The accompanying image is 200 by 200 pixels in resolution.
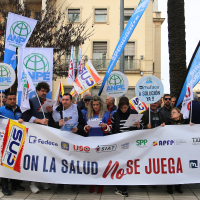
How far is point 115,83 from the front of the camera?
6.62 meters

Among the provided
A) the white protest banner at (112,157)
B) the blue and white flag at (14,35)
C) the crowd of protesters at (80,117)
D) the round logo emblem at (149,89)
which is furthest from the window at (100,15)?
the white protest banner at (112,157)

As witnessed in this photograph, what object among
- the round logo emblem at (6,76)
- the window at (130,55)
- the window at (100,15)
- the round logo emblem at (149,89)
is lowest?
the round logo emblem at (149,89)

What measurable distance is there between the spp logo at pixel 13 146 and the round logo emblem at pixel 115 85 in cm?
238

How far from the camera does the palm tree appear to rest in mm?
8523

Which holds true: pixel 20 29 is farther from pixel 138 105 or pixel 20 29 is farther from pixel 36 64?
pixel 138 105

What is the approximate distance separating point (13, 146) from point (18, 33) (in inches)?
128

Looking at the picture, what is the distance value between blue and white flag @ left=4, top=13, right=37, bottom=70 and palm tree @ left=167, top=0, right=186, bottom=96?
4.39 metres

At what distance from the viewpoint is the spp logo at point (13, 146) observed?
16.5 ft

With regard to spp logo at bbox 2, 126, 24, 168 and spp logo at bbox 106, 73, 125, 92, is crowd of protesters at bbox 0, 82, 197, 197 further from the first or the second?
spp logo at bbox 106, 73, 125, 92

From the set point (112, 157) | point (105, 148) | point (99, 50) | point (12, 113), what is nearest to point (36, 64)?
point (12, 113)

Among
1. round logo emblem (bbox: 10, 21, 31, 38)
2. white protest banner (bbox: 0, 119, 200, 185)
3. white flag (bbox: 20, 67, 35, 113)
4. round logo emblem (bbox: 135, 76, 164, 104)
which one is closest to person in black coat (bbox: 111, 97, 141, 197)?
white protest banner (bbox: 0, 119, 200, 185)

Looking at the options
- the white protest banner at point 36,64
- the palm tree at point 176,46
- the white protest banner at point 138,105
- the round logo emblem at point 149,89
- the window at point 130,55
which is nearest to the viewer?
the round logo emblem at point 149,89

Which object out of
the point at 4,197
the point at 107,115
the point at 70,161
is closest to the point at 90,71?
the point at 107,115

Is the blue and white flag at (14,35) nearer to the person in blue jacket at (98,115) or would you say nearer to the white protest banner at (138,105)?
the person in blue jacket at (98,115)
